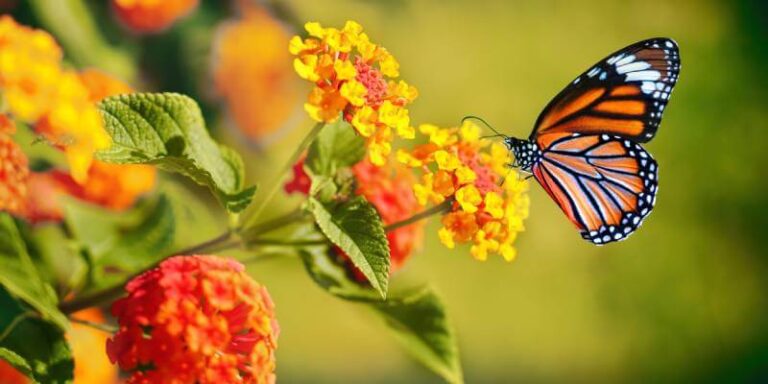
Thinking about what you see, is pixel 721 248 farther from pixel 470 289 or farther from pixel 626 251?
pixel 470 289

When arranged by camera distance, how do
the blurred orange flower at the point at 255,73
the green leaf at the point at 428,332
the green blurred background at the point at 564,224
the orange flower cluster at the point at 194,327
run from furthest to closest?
1. the green blurred background at the point at 564,224
2. the blurred orange flower at the point at 255,73
3. the green leaf at the point at 428,332
4. the orange flower cluster at the point at 194,327

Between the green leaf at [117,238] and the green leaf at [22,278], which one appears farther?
the green leaf at [117,238]

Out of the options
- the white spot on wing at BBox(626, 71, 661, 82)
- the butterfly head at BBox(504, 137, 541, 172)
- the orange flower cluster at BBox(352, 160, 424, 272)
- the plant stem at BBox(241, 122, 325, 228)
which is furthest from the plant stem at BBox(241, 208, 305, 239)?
the white spot on wing at BBox(626, 71, 661, 82)

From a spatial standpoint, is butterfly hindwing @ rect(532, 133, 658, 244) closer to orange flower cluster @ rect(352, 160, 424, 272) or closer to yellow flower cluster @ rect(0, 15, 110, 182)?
orange flower cluster @ rect(352, 160, 424, 272)

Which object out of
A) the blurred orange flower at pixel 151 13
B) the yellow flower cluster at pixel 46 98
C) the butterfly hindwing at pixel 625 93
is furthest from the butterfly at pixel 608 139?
the blurred orange flower at pixel 151 13

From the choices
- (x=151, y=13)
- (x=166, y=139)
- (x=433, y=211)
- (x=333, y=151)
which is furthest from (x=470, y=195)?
(x=151, y=13)

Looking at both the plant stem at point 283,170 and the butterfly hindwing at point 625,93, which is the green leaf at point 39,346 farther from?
the butterfly hindwing at point 625,93

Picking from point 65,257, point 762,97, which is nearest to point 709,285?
point 762,97
